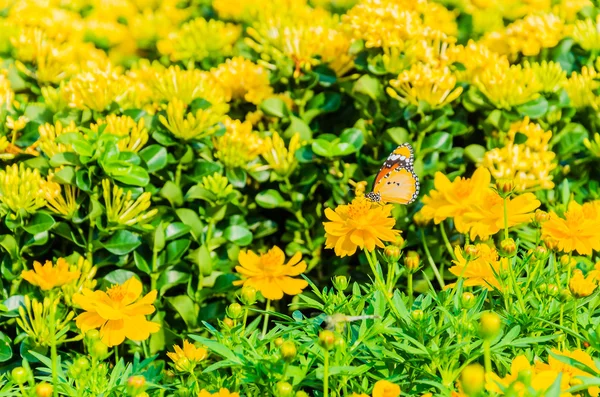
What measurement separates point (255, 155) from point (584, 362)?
59.1 inches

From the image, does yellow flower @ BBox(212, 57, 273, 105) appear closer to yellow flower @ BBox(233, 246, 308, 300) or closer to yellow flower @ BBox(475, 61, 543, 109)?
yellow flower @ BBox(475, 61, 543, 109)

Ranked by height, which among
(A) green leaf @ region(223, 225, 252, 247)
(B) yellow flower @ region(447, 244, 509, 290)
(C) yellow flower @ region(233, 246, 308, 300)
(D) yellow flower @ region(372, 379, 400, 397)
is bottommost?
(A) green leaf @ region(223, 225, 252, 247)

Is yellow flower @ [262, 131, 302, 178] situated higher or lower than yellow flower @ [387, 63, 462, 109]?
lower

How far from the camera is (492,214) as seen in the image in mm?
1988

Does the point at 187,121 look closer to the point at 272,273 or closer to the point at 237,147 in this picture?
the point at 237,147

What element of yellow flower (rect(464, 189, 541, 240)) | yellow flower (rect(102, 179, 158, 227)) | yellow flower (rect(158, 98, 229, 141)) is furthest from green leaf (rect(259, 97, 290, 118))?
yellow flower (rect(464, 189, 541, 240))

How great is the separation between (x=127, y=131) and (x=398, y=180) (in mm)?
863

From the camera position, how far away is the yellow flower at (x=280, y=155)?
9.20 ft

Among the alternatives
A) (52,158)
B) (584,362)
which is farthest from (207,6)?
(584,362)

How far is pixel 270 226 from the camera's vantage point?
9.59ft

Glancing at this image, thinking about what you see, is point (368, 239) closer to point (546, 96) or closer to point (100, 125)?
point (100, 125)

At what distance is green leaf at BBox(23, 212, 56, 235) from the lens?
Result: 246cm

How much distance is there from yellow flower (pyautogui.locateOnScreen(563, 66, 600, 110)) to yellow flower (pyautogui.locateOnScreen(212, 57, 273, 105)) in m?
1.07

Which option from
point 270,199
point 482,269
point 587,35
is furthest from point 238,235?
point 587,35
